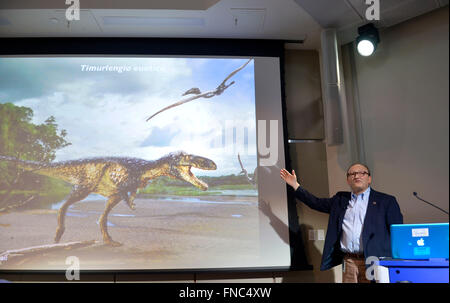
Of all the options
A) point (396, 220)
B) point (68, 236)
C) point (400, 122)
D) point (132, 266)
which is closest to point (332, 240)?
point (396, 220)

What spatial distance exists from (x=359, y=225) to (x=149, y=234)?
1739mm

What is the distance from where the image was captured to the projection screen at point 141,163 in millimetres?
2955

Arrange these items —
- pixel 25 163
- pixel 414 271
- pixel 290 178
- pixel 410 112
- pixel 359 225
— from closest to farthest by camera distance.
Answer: pixel 414 271
pixel 410 112
pixel 359 225
pixel 290 178
pixel 25 163

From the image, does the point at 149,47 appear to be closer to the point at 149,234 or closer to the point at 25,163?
the point at 25,163

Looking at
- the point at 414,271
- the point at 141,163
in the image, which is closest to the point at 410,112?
the point at 414,271

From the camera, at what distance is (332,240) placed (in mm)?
2533

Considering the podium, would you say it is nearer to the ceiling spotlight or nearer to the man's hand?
the man's hand

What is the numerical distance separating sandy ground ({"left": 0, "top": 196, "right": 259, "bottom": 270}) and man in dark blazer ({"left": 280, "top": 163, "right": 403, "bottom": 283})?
2.39 feet

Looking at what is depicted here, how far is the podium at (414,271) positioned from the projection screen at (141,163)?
138 centimetres

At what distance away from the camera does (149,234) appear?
117 inches

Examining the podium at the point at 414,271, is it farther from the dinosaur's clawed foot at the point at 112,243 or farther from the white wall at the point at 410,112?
the dinosaur's clawed foot at the point at 112,243

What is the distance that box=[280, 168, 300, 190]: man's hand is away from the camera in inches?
112

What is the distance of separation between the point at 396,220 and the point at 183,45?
7.92ft

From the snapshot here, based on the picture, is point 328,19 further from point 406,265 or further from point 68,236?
point 68,236
